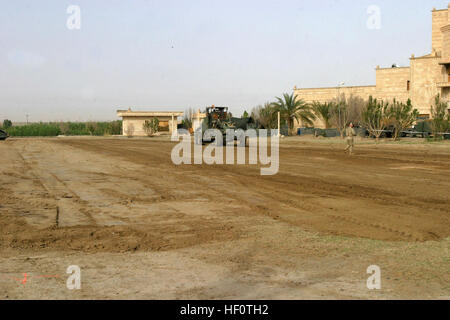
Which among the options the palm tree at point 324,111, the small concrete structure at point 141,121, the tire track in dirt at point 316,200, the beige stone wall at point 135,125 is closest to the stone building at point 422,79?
the palm tree at point 324,111

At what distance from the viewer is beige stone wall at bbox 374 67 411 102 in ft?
162

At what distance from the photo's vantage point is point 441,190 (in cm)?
1206

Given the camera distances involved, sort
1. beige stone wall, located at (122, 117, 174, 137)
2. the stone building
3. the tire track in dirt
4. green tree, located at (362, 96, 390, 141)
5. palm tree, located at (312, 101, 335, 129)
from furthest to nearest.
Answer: beige stone wall, located at (122, 117, 174, 137) < palm tree, located at (312, 101, 335, 129) < the stone building < green tree, located at (362, 96, 390, 141) < the tire track in dirt

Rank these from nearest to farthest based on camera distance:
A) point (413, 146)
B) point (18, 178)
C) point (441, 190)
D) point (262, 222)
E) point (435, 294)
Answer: point (435, 294) → point (262, 222) → point (441, 190) → point (18, 178) → point (413, 146)

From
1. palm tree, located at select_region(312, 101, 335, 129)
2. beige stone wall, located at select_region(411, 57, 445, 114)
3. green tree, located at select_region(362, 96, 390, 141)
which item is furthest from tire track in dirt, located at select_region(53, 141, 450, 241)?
palm tree, located at select_region(312, 101, 335, 129)

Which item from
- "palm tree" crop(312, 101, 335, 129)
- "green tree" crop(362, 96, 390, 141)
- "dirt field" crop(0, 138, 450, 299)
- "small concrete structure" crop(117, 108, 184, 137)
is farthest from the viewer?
"small concrete structure" crop(117, 108, 184, 137)

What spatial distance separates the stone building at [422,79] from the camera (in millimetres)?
41844

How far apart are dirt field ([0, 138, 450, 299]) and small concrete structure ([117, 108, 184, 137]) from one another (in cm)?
5011

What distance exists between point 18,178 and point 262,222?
366 inches

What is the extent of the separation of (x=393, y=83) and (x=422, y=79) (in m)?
4.69

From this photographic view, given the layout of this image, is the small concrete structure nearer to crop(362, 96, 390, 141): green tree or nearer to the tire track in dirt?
crop(362, 96, 390, 141): green tree

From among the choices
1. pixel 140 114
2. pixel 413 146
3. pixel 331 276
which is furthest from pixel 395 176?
pixel 140 114

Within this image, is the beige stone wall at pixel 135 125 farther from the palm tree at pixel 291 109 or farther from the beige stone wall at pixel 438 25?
the beige stone wall at pixel 438 25
